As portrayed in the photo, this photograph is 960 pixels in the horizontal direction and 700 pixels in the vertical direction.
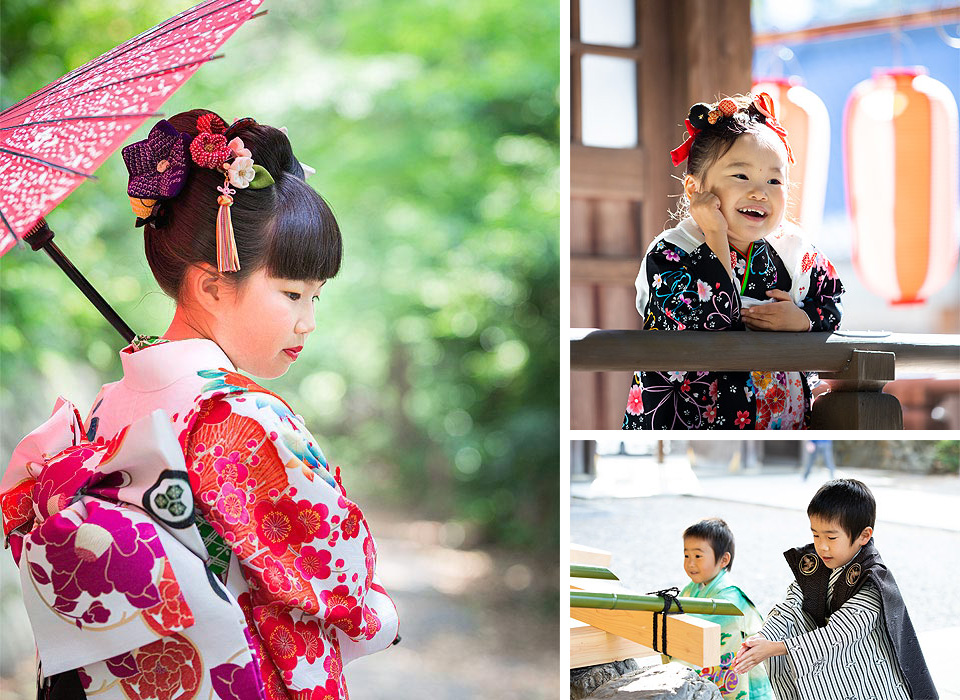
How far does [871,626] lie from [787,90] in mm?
1265

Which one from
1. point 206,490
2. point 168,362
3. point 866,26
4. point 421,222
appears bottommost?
point 206,490

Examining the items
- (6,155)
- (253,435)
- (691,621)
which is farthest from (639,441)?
(6,155)

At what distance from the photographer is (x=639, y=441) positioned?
129 cm

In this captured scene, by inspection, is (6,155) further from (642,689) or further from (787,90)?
(787,90)

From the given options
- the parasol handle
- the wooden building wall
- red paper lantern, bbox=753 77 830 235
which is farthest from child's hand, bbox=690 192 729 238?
the wooden building wall

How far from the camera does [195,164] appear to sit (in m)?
1.03

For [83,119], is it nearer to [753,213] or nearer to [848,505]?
[753,213]

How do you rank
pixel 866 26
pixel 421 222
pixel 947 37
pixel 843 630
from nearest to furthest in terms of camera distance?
1. pixel 843 630
2. pixel 947 37
3. pixel 866 26
4. pixel 421 222

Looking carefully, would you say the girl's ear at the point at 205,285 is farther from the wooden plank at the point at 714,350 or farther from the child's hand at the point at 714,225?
the child's hand at the point at 714,225

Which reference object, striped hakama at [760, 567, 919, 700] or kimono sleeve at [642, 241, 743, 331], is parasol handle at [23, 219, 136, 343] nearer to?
kimono sleeve at [642, 241, 743, 331]

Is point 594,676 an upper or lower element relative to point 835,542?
lower

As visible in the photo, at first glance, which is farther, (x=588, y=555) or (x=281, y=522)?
(x=588, y=555)

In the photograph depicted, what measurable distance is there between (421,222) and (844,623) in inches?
131

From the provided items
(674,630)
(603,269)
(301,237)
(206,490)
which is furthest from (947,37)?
(206,490)
